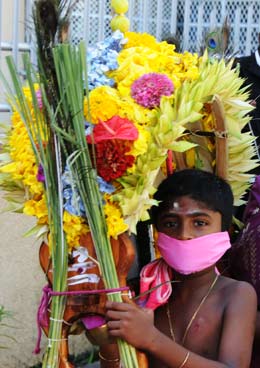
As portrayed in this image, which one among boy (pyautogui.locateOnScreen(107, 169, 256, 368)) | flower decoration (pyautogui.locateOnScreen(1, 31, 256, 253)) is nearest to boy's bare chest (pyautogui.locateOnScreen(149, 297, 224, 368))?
boy (pyautogui.locateOnScreen(107, 169, 256, 368))

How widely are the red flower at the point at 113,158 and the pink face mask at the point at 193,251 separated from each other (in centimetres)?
32

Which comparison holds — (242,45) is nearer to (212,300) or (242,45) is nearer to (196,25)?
(196,25)

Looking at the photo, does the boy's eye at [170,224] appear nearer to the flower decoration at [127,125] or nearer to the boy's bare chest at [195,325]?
the flower decoration at [127,125]

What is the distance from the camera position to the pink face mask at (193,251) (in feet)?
8.76

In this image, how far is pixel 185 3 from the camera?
5887 millimetres

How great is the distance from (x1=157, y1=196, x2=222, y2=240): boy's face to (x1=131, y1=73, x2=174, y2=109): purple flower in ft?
1.16

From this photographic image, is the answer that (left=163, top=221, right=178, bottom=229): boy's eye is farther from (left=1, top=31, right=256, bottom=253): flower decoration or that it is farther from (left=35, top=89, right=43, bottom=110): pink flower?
A: (left=35, top=89, right=43, bottom=110): pink flower

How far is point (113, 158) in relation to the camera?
2.51 metres

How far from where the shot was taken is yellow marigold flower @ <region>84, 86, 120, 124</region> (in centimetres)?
252

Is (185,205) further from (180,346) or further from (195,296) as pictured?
(180,346)

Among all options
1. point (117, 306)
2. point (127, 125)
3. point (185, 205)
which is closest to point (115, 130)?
point (127, 125)

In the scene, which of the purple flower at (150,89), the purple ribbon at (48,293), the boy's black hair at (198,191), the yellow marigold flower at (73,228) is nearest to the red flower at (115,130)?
the purple flower at (150,89)

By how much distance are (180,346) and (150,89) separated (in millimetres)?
802

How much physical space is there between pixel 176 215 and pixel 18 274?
239 centimetres
